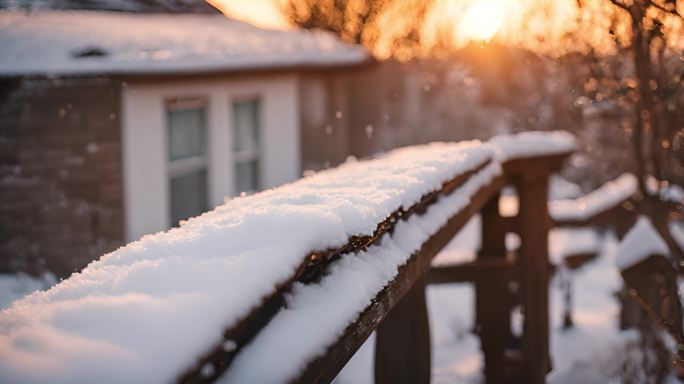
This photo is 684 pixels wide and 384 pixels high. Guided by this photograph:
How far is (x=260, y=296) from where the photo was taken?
4.09ft

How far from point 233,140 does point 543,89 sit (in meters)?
11.5

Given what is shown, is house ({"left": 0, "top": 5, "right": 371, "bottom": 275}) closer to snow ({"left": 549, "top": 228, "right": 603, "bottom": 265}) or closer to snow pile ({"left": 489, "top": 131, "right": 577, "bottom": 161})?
snow pile ({"left": 489, "top": 131, "right": 577, "bottom": 161})

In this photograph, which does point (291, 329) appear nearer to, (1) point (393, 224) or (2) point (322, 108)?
(1) point (393, 224)

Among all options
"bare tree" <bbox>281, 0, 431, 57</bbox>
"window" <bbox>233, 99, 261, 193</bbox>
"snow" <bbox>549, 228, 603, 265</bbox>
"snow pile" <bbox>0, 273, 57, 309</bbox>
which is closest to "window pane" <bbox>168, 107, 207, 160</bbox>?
"window" <bbox>233, 99, 261, 193</bbox>

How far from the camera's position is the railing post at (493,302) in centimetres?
434

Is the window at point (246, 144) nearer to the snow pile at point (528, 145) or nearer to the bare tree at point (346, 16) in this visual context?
the snow pile at point (528, 145)

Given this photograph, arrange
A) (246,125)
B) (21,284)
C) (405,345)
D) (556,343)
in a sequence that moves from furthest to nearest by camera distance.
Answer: (246,125), (21,284), (556,343), (405,345)

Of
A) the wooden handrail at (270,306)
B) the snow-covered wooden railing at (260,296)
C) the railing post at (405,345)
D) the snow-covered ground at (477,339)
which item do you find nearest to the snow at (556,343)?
the snow-covered ground at (477,339)

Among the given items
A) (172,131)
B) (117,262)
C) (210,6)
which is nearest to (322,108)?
(210,6)

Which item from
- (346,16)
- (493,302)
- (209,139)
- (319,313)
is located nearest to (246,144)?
(209,139)

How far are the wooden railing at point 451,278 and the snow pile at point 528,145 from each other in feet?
0.17

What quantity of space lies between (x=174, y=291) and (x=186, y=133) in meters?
6.65

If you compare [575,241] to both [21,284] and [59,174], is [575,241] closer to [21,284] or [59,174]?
[59,174]

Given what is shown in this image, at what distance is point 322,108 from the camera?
10.5 meters
